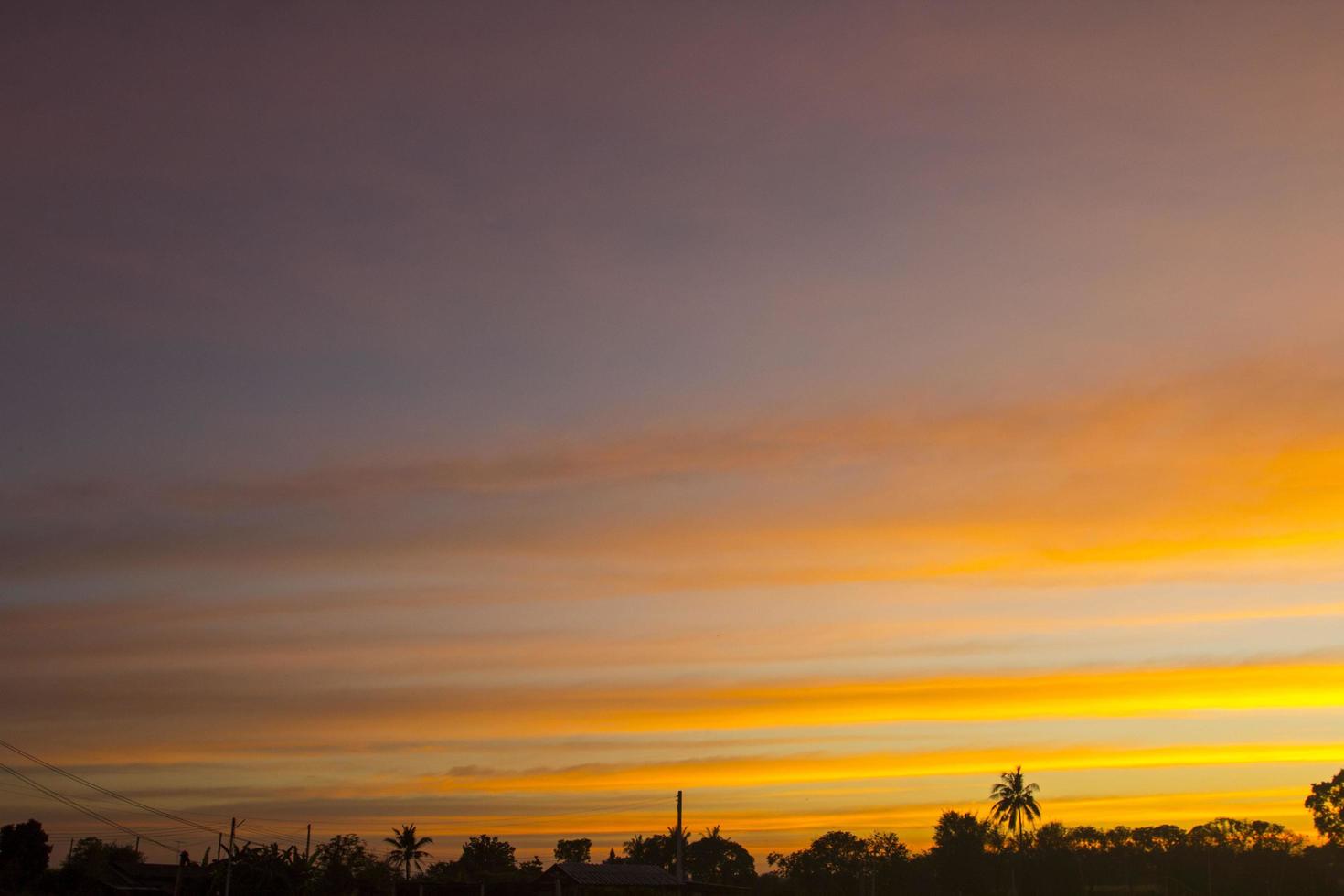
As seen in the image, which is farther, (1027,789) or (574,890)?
(1027,789)

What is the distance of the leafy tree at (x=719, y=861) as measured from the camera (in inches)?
5994

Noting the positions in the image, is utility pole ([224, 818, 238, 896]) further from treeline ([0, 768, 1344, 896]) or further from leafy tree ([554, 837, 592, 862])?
leafy tree ([554, 837, 592, 862])

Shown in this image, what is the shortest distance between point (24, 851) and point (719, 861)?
3393 inches

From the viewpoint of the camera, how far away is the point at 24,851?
97.9 m

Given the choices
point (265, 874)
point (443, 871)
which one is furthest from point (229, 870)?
point (443, 871)

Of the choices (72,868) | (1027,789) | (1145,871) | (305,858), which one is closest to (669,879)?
(305,858)

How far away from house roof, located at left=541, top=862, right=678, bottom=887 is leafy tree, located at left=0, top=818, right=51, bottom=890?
145 ft

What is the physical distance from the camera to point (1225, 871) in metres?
111

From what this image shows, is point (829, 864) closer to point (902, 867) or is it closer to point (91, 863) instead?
point (902, 867)

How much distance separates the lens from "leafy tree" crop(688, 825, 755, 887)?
152250 mm

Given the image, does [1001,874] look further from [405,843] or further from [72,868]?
[72,868]

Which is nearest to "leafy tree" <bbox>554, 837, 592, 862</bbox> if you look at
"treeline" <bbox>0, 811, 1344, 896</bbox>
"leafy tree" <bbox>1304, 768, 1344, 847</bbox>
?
"treeline" <bbox>0, 811, 1344, 896</bbox>

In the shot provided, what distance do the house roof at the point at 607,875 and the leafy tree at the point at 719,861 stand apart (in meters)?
70.5

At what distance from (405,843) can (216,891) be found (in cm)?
6001
